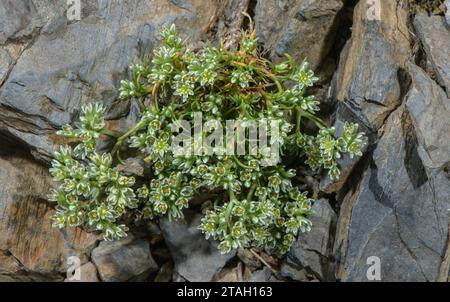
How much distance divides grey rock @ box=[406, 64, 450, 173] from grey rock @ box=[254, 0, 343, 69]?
1390 mm

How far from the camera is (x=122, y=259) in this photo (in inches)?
294

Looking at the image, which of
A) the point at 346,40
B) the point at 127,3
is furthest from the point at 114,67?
the point at 346,40

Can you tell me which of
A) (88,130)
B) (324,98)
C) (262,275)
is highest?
(324,98)

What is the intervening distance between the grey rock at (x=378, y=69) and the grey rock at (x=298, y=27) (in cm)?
51

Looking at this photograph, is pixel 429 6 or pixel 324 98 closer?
pixel 429 6

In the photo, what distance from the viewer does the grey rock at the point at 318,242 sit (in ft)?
22.6

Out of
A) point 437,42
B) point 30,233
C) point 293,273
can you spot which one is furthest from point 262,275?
point 437,42

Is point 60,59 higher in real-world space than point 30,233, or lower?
higher

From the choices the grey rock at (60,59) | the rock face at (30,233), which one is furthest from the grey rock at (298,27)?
the rock face at (30,233)

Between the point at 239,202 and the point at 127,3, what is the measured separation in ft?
9.67

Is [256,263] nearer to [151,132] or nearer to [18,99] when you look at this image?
[151,132]

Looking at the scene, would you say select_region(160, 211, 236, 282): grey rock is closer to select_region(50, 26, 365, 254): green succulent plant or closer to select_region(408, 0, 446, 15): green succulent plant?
select_region(50, 26, 365, 254): green succulent plant

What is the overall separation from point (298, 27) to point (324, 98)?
98 cm

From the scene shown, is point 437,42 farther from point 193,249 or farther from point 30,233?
point 30,233
